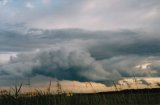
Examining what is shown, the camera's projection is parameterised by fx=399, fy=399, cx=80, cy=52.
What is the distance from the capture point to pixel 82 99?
33.8m

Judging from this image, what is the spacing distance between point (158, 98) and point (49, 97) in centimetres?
955

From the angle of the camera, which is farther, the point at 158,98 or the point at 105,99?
the point at 158,98

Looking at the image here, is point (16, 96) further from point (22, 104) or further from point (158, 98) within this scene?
point (158, 98)

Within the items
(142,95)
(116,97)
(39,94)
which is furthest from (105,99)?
(39,94)

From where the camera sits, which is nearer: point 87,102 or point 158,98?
point 87,102

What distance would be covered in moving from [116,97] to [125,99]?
1.16m

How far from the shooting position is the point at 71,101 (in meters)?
33.1

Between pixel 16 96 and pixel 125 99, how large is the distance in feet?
29.6

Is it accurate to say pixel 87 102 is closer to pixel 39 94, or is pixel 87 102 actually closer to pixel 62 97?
pixel 62 97

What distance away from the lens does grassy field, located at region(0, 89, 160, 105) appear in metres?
32.0

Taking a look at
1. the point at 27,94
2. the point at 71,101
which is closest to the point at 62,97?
the point at 71,101

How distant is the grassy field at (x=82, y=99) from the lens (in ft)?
105

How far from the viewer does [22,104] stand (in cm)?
3331

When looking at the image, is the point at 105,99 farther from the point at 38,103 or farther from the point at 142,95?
the point at 38,103
